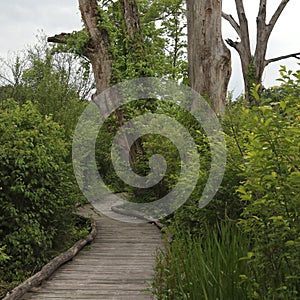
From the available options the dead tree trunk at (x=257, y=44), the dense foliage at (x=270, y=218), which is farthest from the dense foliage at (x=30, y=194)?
the dead tree trunk at (x=257, y=44)

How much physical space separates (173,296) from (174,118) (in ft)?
25.0

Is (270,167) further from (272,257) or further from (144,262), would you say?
(144,262)

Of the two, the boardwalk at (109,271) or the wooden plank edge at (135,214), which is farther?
the wooden plank edge at (135,214)

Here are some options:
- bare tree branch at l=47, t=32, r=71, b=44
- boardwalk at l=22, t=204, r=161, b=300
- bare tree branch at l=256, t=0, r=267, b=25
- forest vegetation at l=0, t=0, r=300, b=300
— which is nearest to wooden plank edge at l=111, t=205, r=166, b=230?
forest vegetation at l=0, t=0, r=300, b=300

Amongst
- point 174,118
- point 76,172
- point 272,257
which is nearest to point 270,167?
point 272,257

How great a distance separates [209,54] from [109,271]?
6.68m

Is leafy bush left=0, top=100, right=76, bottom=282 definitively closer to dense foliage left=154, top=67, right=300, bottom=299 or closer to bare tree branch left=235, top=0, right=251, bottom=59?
dense foliage left=154, top=67, right=300, bottom=299

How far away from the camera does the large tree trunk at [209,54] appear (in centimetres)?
1228

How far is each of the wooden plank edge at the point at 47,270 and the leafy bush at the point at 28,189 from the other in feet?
1.06

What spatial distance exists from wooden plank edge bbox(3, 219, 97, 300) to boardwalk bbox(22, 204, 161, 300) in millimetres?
68

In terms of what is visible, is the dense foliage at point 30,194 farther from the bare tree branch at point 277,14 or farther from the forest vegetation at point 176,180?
the bare tree branch at point 277,14

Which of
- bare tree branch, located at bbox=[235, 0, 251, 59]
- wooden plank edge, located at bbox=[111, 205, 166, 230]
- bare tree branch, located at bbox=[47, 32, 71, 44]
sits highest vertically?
bare tree branch, located at bbox=[235, 0, 251, 59]

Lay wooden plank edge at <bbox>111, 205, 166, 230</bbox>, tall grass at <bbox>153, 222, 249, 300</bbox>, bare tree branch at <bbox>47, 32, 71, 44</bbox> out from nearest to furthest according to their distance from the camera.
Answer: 1. tall grass at <bbox>153, 222, 249, 300</bbox>
2. wooden plank edge at <bbox>111, 205, 166, 230</bbox>
3. bare tree branch at <bbox>47, 32, 71, 44</bbox>

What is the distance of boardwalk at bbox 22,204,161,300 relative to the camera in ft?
19.3
